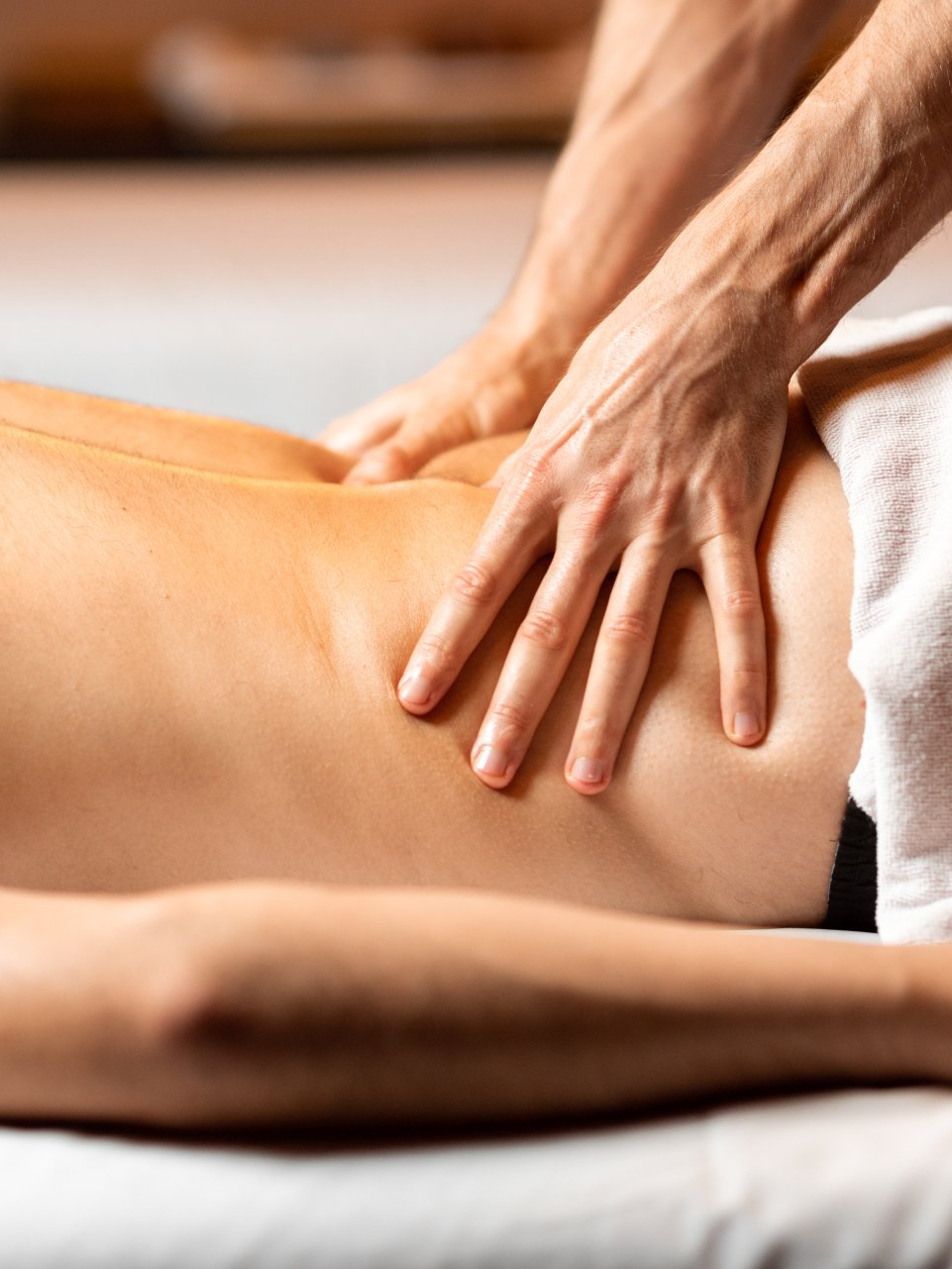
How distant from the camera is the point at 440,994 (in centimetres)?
48

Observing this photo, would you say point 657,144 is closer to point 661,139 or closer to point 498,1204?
point 661,139

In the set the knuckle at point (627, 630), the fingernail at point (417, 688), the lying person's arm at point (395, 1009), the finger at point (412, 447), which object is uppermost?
the finger at point (412, 447)

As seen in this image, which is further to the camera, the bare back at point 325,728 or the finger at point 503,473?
the finger at point 503,473

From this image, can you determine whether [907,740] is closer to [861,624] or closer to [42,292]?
[861,624]

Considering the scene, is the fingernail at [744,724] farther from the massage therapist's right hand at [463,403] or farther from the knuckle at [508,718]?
the massage therapist's right hand at [463,403]

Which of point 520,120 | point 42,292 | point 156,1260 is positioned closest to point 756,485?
point 156,1260

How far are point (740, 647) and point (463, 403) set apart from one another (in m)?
0.55

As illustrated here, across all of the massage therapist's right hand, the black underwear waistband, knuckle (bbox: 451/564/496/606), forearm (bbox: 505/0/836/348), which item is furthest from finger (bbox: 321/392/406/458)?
the black underwear waistband

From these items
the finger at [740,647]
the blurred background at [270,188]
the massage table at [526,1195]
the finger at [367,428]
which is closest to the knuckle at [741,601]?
the finger at [740,647]

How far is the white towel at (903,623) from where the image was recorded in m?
0.65

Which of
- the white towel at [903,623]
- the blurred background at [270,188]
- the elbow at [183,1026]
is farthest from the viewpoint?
the blurred background at [270,188]

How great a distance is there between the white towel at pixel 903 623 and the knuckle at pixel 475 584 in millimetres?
190

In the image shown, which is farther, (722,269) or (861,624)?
(722,269)

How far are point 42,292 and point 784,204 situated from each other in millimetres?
1577
